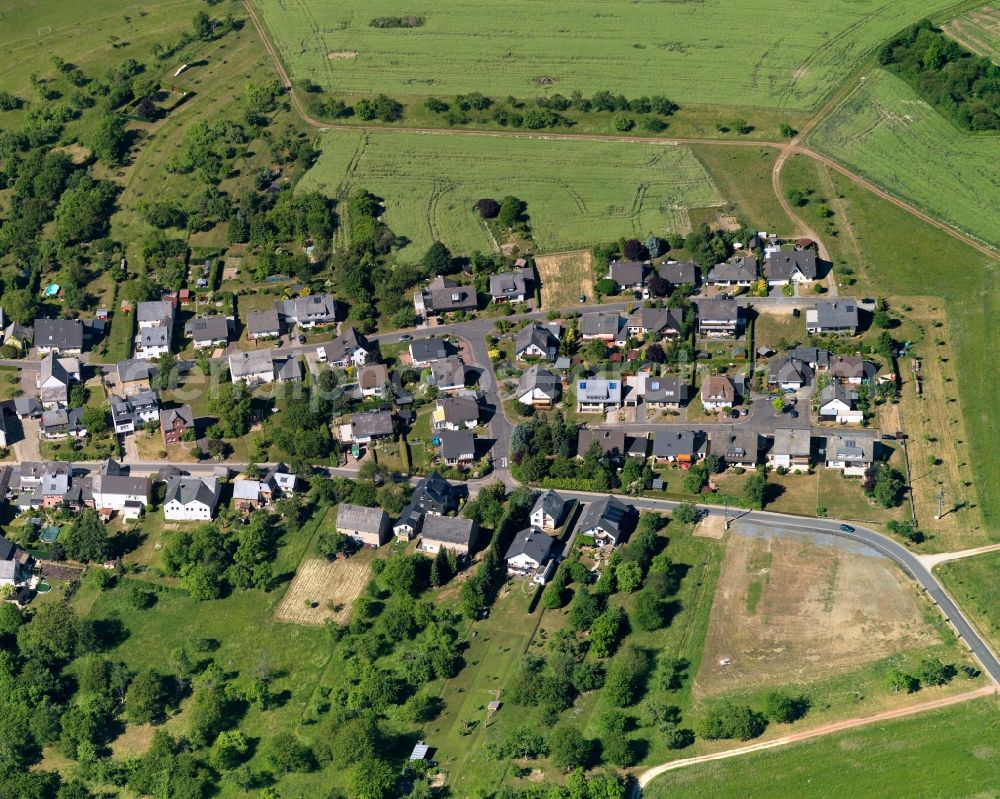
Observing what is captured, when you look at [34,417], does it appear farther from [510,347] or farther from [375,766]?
[375,766]

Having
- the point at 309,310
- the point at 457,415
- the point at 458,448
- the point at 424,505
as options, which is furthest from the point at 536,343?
the point at 309,310

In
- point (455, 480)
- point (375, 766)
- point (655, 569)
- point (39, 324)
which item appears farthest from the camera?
point (39, 324)

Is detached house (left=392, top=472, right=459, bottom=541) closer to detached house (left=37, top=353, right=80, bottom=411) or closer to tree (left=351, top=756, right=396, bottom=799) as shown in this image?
tree (left=351, top=756, right=396, bottom=799)

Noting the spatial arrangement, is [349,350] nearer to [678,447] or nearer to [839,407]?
[678,447]

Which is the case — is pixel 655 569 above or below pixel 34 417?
below

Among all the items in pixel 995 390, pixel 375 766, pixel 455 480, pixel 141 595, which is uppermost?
pixel 995 390

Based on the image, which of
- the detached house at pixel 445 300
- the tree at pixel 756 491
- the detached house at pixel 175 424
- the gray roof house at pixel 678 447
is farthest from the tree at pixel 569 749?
the detached house at pixel 445 300

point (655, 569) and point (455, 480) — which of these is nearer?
point (655, 569)

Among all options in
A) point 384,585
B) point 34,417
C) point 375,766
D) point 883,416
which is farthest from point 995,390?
point 34,417
